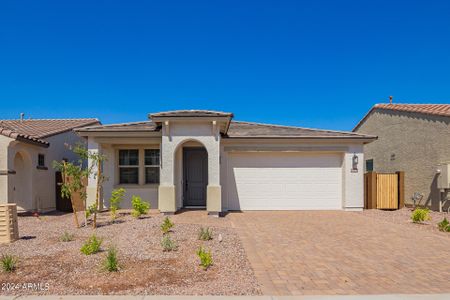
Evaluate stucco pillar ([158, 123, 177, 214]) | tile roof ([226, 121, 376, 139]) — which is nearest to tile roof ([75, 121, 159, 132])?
stucco pillar ([158, 123, 177, 214])

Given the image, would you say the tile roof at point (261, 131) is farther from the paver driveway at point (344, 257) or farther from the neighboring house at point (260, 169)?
the paver driveway at point (344, 257)

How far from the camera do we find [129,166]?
14594 millimetres

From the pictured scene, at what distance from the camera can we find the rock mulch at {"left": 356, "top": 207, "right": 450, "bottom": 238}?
34.9ft

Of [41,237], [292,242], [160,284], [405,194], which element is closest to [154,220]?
[41,237]

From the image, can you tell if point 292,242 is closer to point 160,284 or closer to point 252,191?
point 160,284

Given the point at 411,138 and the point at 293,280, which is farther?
the point at 411,138

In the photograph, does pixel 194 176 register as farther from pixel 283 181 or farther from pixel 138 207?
pixel 283 181

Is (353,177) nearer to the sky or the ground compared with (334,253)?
nearer to the sky

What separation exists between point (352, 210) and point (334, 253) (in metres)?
7.70

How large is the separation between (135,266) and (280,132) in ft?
33.0

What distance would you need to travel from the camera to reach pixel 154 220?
10789 mm

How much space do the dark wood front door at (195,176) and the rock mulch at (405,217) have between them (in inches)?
259

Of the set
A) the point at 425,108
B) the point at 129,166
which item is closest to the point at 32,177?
the point at 129,166

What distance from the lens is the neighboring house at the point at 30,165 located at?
12.3 meters
